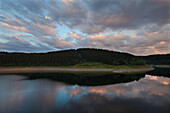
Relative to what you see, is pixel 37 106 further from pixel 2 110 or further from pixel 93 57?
pixel 93 57

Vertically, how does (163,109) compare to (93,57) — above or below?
below

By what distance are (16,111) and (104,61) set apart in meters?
108

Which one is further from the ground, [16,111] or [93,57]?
[93,57]

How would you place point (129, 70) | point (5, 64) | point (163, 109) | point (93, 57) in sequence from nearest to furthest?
point (163, 109)
point (129, 70)
point (5, 64)
point (93, 57)

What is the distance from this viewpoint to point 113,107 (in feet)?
47.1

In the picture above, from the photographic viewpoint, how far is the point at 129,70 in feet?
240

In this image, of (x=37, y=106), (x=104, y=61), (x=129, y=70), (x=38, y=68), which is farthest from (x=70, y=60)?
(x=37, y=106)

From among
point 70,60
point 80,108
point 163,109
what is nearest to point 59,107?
point 80,108

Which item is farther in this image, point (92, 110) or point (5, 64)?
point (5, 64)

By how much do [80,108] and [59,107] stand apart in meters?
3.44

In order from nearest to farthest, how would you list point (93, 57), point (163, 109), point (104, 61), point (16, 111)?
point (16, 111)
point (163, 109)
point (104, 61)
point (93, 57)


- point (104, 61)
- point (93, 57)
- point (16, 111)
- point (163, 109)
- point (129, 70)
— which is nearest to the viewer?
point (16, 111)

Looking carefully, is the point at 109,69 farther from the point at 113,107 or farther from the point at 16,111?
the point at 16,111

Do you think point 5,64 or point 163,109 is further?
point 5,64
